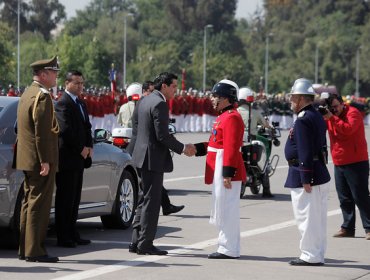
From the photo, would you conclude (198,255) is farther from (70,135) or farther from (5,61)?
(5,61)

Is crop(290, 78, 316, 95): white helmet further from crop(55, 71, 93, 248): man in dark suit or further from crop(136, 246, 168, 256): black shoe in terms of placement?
crop(55, 71, 93, 248): man in dark suit

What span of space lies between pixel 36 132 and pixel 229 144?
6.02 feet

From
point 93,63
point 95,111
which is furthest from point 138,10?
point 95,111

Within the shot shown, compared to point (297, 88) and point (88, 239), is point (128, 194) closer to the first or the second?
point (88, 239)

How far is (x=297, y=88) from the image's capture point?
1164 centimetres

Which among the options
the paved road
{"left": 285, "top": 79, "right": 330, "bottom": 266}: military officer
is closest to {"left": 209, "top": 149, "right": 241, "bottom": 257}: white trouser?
the paved road

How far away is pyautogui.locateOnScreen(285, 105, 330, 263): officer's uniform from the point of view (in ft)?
37.4

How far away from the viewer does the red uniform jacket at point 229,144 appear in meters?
11.5

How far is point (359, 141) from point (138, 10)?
159883mm

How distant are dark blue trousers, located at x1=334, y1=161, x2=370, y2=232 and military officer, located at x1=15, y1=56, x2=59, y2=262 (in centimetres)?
386

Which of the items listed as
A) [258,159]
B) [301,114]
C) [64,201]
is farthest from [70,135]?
[258,159]

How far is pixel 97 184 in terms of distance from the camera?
13648mm

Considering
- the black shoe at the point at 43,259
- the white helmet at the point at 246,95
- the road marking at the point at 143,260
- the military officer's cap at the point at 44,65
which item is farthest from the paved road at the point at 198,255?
the white helmet at the point at 246,95

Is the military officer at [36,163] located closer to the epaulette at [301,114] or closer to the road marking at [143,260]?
the road marking at [143,260]
